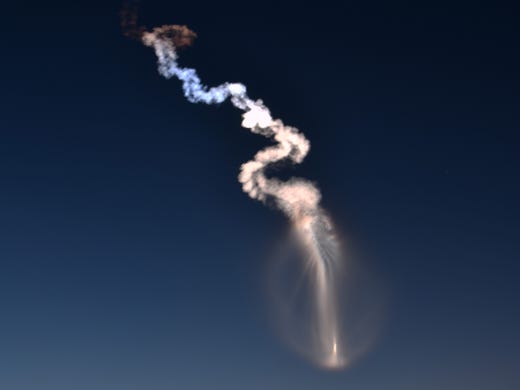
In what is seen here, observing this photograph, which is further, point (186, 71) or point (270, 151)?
point (270, 151)

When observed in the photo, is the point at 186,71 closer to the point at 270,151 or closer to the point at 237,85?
the point at 237,85

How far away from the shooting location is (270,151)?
49031mm

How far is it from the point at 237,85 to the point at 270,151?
667 centimetres

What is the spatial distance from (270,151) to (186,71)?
10150mm

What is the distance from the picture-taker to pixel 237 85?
1816 inches

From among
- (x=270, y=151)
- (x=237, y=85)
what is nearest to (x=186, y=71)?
(x=237, y=85)

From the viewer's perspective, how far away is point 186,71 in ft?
148

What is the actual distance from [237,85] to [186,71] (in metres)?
4.37
